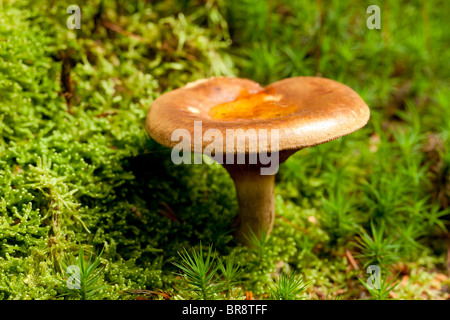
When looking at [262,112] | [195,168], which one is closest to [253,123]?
[262,112]

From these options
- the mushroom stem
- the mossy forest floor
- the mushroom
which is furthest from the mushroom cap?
the mossy forest floor

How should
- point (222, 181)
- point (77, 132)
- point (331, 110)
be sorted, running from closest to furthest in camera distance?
point (331, 110), point (77, 132), point (222, 181)

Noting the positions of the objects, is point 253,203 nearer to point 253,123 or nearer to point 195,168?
point 195,168

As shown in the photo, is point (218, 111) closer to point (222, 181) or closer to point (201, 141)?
point (201, 141)

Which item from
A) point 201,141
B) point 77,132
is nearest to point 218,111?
point 201,141

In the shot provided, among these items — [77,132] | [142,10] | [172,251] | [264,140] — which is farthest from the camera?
[142,10]

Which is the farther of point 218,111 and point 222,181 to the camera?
point 222,181

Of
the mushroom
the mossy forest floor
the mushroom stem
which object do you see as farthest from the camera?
the mushroom stem

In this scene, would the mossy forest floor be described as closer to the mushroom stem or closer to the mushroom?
the mushroom stem
